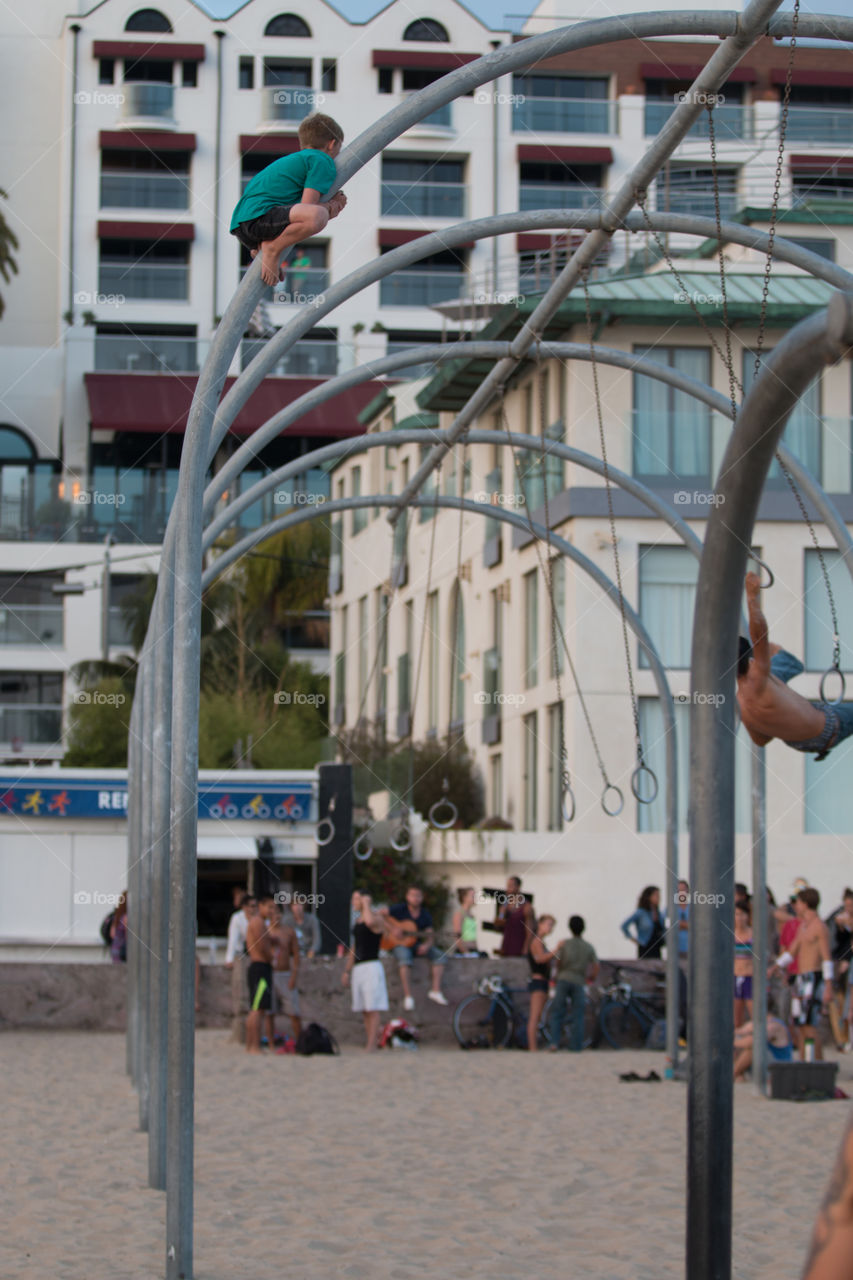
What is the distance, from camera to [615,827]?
3050cm

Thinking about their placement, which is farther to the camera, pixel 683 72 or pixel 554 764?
pixel 683 72

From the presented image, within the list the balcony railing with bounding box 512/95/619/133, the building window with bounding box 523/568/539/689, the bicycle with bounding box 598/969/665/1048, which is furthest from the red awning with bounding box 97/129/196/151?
the bicycle with bounding box 598/969/665/1048

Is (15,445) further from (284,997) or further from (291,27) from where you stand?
(284,997)

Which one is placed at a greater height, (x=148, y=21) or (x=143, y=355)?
(x=148, y=21)

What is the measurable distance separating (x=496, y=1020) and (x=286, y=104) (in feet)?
127

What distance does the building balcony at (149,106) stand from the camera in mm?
54250

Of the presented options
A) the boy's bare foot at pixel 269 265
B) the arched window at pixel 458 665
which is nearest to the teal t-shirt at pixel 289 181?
the boy's bare foot at pixel 269 265

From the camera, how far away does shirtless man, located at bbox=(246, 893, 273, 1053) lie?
67.4ft

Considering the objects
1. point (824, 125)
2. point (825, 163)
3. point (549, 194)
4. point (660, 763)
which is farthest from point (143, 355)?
point (660, 763)

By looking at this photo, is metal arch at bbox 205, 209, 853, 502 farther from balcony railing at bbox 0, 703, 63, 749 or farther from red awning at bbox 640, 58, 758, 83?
red awning at bbox 640, 58, 758, 83

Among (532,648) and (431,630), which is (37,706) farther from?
(532,648)

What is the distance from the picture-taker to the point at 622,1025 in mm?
22250

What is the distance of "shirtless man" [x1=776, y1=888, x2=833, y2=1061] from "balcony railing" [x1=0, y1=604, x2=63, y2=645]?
116 ft

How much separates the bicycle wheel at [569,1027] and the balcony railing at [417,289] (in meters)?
34.1
